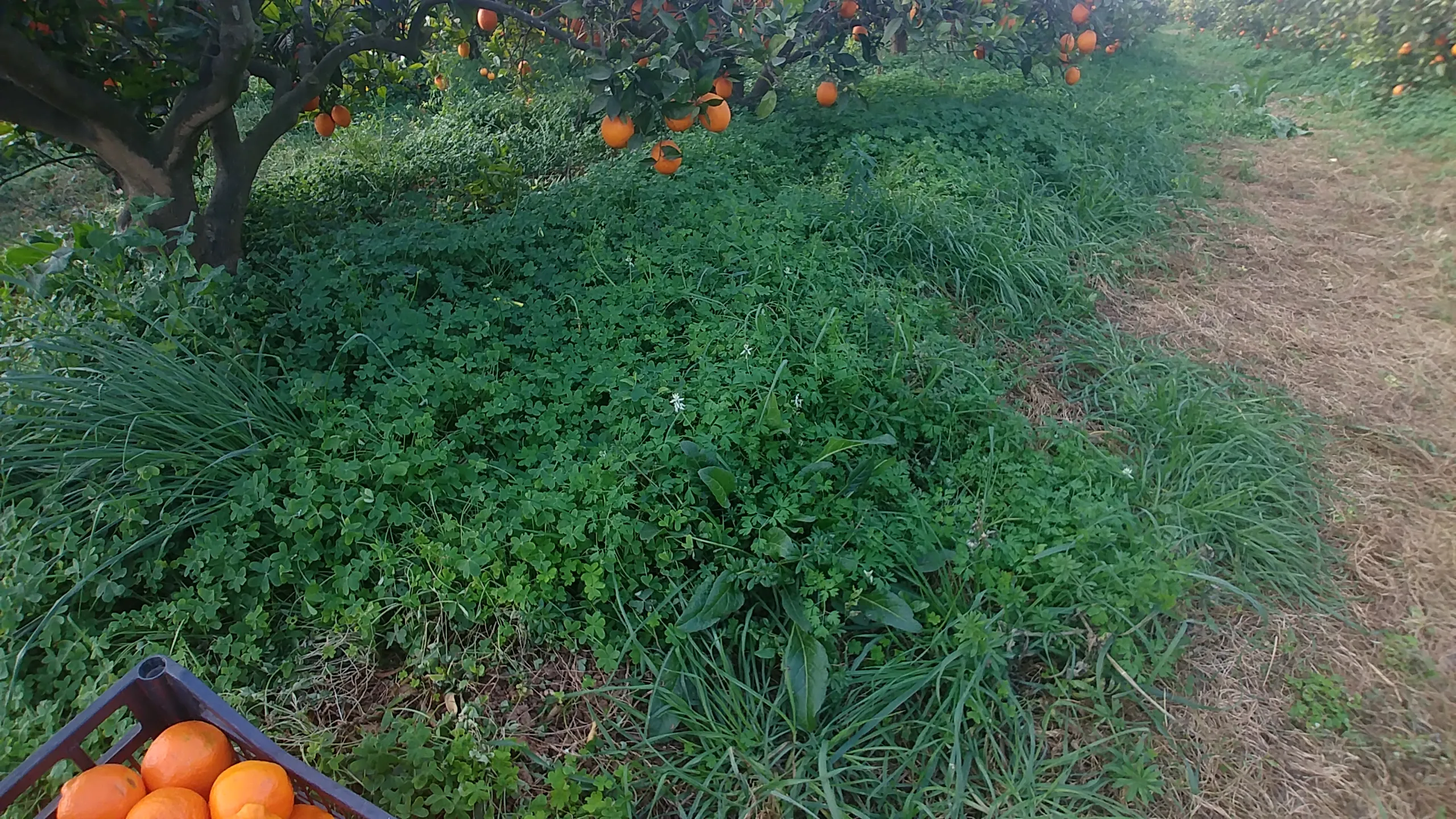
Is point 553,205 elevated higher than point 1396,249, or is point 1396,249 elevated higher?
point 553,205

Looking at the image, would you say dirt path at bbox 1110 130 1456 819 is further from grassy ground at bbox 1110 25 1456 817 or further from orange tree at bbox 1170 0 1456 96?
orange tree at bbox 1170 0 1456 96


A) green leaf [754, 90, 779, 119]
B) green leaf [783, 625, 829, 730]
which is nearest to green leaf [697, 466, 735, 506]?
green leaf [783, 625, 829, 730]

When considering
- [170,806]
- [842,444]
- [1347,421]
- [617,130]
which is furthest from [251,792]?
[1347,421]

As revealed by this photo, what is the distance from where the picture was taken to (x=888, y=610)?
6.72ft

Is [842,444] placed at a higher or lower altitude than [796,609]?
higher

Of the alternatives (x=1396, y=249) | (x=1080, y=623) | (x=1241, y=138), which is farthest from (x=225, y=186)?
(x=1241, y=138)

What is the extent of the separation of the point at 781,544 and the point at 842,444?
17.0 inches

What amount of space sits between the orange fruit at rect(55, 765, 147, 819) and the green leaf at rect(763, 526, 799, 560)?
1.37m

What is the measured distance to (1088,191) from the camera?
4184 millimetres

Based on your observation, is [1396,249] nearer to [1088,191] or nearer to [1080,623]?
[1088,191]

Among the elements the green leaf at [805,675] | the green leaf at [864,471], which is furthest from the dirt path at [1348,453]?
the green leaf at [864,471]

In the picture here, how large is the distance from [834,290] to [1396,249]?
11.1 feet

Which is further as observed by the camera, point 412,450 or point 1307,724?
point 412,450

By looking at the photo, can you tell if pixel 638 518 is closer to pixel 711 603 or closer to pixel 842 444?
pixel 711 603
